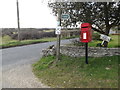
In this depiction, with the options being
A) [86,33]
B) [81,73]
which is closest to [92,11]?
[86,33]

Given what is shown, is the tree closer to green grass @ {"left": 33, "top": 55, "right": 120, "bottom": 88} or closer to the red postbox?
the red postbox

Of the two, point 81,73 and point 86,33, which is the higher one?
point 86,33

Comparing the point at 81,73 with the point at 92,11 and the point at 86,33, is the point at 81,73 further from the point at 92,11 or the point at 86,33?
the point at 92,11

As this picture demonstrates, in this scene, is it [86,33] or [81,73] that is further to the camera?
[86,33]

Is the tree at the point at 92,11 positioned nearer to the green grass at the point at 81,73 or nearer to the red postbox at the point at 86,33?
the red postbox at the point at 86,33

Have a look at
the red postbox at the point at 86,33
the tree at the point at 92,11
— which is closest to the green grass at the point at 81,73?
the red postbox at the point at 86,33

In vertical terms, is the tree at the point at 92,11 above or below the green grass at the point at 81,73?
above

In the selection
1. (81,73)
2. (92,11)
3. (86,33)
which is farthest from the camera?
(92,11)

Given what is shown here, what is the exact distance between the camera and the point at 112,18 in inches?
250

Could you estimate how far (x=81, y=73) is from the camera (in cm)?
443

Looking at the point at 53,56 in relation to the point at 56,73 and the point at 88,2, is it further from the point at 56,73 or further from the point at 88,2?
the point at 88,2

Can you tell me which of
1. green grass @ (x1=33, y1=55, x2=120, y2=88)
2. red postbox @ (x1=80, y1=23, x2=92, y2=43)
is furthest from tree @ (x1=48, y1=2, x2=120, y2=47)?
green grass @ (x1=33, y1=55, x2=120, y2=88)

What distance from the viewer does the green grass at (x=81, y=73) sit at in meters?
3.78

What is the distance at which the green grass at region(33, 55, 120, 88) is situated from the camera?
12.4ft
